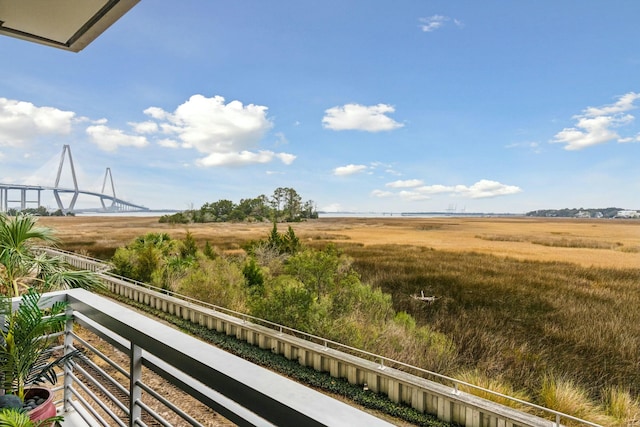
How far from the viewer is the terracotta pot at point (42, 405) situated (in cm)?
105

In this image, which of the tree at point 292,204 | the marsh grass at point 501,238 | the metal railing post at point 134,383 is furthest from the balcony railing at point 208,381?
the tree at point 292,204

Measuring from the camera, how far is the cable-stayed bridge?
193 inches

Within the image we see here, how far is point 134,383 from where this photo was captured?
718 mm

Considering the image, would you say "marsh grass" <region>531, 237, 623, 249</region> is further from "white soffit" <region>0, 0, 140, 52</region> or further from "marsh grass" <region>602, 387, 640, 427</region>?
"white soffit" <region>0, 0, 140, 52</region>

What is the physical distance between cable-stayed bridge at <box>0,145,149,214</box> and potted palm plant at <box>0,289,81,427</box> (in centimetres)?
411

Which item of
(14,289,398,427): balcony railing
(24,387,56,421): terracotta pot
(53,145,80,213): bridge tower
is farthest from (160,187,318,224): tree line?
(14,289,398,427): balcony railing

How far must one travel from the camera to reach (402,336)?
4.47m

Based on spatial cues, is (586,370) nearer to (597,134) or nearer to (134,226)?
(597,134)

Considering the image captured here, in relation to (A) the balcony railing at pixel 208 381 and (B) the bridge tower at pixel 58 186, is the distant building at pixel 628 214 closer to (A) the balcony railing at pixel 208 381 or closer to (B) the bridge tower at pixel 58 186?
(A) the balcony railing at pixel 208 381

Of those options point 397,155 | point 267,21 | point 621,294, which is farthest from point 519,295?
point 267,21

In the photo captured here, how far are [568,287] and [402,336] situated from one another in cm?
270

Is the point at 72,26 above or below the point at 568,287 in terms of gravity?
above

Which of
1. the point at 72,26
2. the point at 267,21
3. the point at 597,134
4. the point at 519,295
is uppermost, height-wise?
the point at 267,21

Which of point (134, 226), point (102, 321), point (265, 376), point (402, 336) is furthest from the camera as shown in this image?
point (134, 226)
